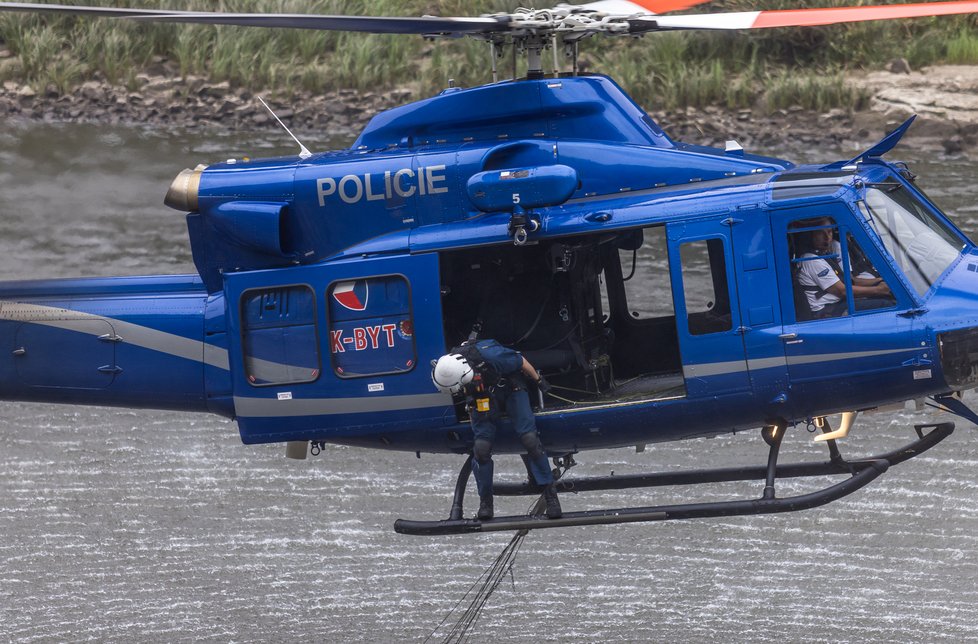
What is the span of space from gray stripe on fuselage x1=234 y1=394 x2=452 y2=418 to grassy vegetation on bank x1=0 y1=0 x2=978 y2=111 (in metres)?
12.6

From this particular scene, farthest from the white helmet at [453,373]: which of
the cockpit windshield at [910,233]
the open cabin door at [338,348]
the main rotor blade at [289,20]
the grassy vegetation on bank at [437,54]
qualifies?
the grassy vegetation on bank at [437,54]

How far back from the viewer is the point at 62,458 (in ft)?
49.4

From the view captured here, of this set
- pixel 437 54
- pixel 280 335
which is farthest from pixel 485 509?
pixel 437 54

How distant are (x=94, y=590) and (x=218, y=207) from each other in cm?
486

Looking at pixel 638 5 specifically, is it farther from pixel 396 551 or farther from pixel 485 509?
pixel 396 551

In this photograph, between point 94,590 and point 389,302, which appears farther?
point 94,590

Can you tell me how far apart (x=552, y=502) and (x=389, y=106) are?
42.9 ft

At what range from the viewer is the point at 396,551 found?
522 inches

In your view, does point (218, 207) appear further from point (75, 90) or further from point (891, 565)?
point (75, 90)

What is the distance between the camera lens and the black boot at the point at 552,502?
30.8 feet

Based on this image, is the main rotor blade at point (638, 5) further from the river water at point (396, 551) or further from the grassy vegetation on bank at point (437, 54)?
the grassy vegetation on bank at point (437, 54)

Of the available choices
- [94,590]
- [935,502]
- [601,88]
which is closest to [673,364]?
Result: [601,88]

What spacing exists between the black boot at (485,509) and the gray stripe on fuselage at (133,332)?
2058mm

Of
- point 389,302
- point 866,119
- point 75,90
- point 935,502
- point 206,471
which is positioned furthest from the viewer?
point 75,90
